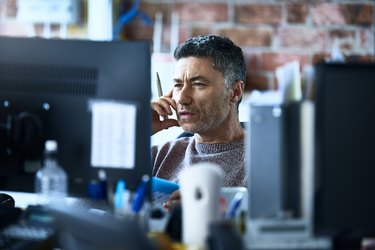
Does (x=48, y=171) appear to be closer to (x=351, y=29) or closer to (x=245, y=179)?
(x=245, y=179)

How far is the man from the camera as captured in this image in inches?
72.3

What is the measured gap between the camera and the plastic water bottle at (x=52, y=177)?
110cm

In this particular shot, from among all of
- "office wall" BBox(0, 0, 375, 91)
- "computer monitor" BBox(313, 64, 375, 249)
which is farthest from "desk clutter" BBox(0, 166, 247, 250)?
"office wall" BBox(0, 0, 375, 91)

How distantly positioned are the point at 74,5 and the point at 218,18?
24.0 inches

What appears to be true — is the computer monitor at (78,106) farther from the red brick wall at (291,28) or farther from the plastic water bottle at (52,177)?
the red brick wall at (291,28)

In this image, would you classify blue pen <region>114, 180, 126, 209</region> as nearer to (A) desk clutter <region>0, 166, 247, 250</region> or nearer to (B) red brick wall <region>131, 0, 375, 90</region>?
(A) desk clutter <region>0, 166, 247, 250</region>

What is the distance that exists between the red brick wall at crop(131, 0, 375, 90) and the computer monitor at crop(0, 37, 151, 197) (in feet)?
4.09

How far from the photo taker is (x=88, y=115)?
1095mm

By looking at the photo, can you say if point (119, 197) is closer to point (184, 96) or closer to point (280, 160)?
point (280, 160)

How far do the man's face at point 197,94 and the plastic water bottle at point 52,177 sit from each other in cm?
77

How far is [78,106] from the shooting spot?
Answer: 110 centimetres

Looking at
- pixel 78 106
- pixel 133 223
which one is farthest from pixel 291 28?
pixel 133 223

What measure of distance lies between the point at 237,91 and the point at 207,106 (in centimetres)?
16

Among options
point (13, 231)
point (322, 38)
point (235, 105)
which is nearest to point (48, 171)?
point (13, 231)
